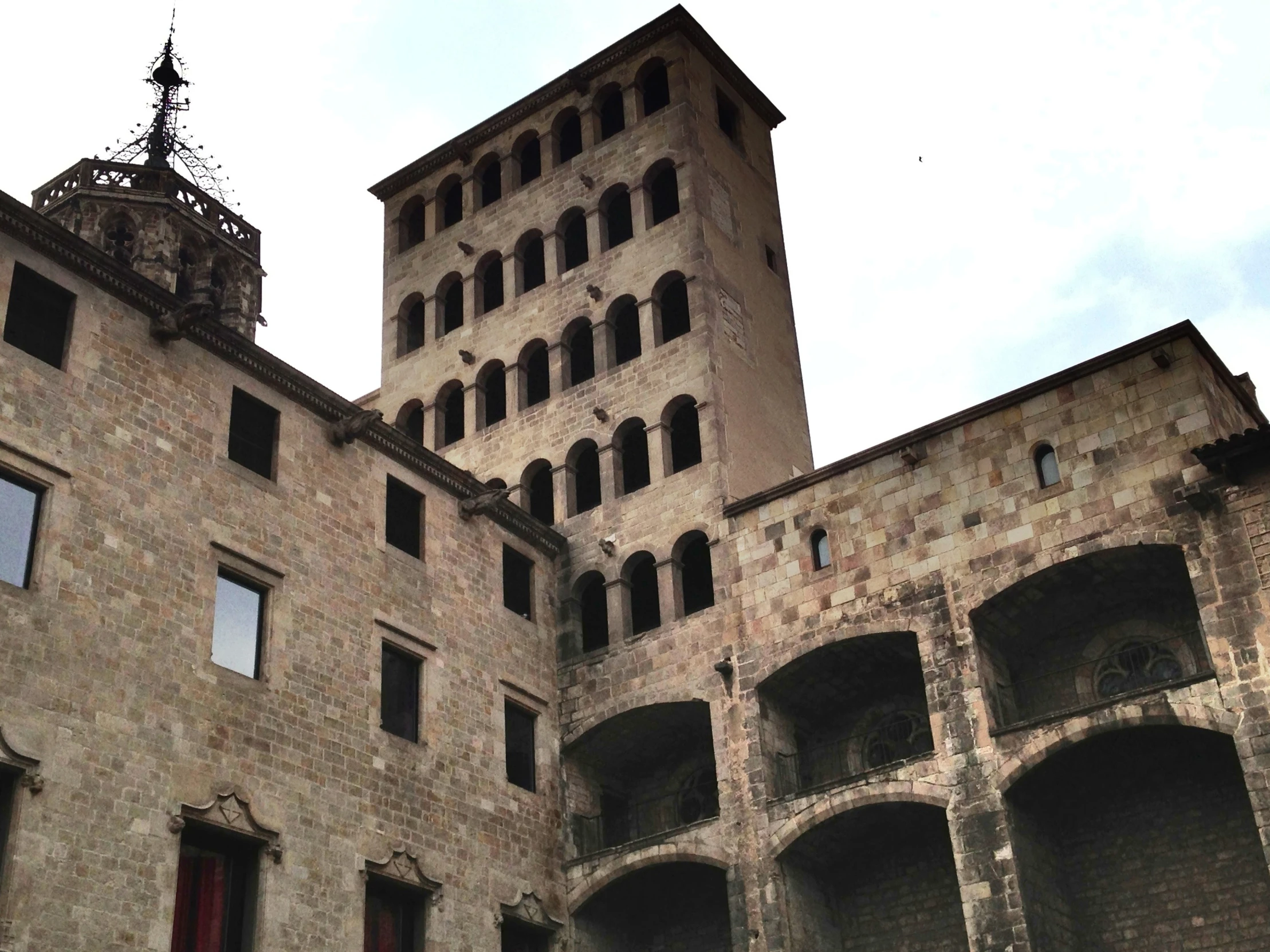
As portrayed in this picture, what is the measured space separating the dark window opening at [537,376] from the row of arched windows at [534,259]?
1.77 meters

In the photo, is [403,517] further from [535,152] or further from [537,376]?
[535,152]

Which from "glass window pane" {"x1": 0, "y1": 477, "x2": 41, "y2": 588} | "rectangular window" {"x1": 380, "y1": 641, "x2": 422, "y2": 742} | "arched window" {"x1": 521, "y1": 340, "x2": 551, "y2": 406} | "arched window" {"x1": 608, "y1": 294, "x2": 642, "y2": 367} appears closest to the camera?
"glass window pane" {"x1": 0, "y1": 477, "x2": 41, "y2": 588}

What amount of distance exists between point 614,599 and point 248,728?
371 inches

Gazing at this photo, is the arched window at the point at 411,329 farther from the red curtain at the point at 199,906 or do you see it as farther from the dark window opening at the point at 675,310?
the red curtain at the point at 199,906

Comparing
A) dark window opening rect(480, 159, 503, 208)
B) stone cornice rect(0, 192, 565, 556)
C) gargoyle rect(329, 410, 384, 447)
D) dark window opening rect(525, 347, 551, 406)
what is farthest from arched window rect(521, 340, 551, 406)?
gargoyle rect(329, 410, 384, 447)

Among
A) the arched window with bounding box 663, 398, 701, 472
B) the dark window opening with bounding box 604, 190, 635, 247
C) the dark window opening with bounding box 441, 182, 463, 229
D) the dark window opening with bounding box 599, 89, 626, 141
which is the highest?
the dark window opening with bounding box 599, 89, 626, 141

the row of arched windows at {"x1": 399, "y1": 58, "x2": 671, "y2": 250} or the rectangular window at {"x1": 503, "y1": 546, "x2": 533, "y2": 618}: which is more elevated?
the row of arched windows at {"x1": 399, "y1": 58, "x2": 671, "y2": 250}

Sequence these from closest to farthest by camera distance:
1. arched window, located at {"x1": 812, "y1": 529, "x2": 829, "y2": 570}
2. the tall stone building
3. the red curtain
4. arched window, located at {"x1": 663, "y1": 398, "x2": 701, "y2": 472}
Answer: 1. the red curtain
2. the tall stone building
3. arched window, located at {"x1": 812, "y1": 529, "x2": 829, "y2": 570}
4. arched window, located at {"x1": 663, "y1": 398, "x2": 701, "y2": 472}

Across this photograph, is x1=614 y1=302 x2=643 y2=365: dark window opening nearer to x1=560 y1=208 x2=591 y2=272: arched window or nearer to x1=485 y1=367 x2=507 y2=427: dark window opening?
x1=560 y1=208 x2=591 y2=272: arched window

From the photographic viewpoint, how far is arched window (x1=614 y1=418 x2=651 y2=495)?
32312mm

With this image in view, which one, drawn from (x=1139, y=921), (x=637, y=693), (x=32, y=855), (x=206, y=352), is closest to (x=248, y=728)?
(x=32, y=855)

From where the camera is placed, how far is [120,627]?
69.6ft

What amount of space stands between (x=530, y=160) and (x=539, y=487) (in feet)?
31.9

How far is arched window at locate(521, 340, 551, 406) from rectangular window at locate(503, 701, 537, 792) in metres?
8.48
